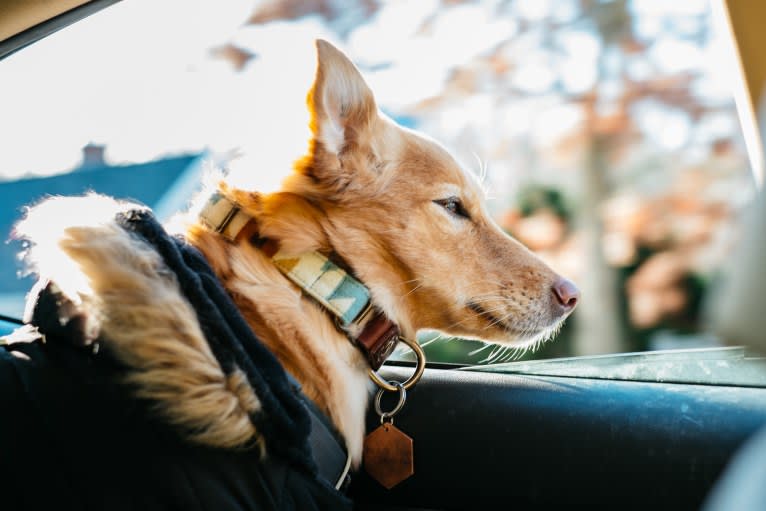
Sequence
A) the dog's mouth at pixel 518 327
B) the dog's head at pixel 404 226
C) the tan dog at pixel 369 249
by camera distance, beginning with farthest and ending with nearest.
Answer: the dog's mouth at pixel 518 327, the dog's head at pixel 404 226, the tan dog at pixel 369 249

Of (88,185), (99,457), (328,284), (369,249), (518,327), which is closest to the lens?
(99,457)

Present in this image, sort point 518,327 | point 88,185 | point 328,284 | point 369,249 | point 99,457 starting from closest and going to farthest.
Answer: point 99,457, point 328,284, point 369,249, point 518,327, point 88,185

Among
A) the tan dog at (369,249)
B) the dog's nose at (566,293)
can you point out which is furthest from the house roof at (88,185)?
the dog's nose at (566,293)

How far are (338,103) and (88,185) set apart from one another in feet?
3.57

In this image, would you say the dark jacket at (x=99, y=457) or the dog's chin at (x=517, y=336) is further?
the dog's chin at (x=517, y=336)

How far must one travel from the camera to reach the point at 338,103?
2.03 m

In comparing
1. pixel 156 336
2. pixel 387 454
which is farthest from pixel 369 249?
pixel 156 336

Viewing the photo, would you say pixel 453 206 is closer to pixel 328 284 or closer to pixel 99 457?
pixel 328 284

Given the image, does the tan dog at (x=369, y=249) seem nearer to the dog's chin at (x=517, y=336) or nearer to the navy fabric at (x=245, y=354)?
the dog's chin at (x=517, y=336)

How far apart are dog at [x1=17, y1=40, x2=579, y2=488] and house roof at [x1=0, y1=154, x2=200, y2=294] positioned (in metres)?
0.69

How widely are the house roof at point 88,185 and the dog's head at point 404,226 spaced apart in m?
0.73

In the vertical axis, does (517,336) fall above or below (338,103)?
below

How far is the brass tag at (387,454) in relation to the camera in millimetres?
2111

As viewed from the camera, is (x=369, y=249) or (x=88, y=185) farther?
(x=88, y=185)
